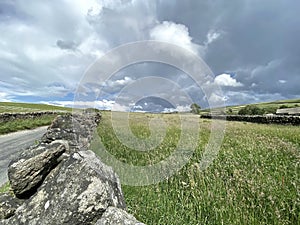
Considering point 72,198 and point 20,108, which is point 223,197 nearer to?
point 72,198

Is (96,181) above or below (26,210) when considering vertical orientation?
above

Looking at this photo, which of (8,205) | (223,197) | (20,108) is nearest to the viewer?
(8,205)

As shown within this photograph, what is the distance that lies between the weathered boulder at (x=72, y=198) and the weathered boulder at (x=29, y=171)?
0.17 meters

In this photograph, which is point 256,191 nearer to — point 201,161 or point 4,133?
point 201,161

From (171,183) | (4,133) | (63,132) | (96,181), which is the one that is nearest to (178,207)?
(171,183)

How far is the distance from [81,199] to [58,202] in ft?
1.26

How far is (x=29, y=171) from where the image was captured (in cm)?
368

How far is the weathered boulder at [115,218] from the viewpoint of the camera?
8.86ft

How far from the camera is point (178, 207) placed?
15.3 feet

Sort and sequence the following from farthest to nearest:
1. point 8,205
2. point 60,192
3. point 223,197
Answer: point 223,197
point 8,205
point 60,192

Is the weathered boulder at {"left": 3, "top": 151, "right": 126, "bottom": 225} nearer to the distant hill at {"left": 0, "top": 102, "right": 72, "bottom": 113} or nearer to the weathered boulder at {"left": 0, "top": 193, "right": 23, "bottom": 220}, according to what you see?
the weathered boulder at {"left": 0, "top": 193, "right": 23, "bottom": 220}

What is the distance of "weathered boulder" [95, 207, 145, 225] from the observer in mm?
2699

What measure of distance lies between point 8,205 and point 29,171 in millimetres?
572

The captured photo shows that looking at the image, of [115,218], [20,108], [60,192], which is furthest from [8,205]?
A: [20,108]
